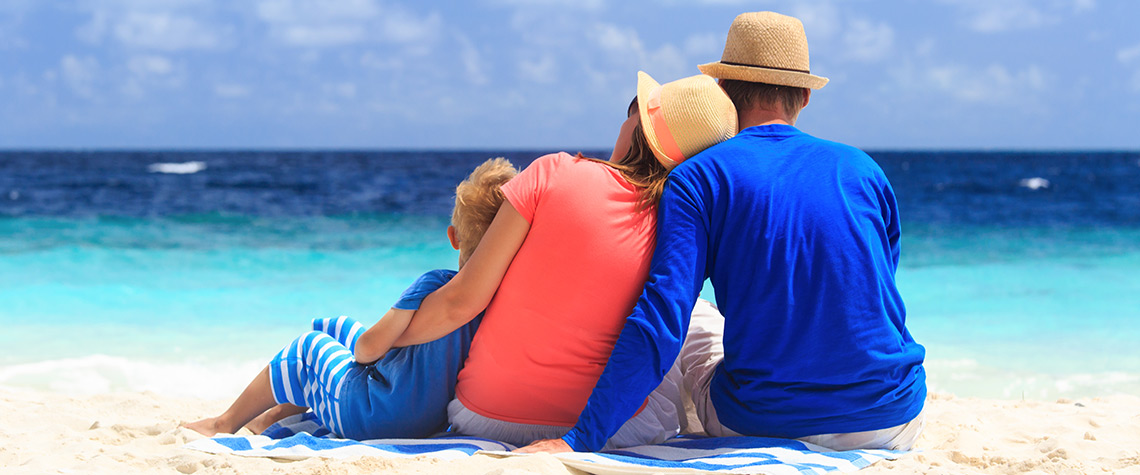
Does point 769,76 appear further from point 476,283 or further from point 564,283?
point 476,283

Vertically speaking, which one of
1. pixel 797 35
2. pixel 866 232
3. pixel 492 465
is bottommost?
pixel 492 465

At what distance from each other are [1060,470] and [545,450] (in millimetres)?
1465

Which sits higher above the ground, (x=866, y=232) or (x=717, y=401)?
(x=866, y=232)

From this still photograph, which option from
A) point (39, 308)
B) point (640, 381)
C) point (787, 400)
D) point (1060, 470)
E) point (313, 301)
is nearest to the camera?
point (640, 381)

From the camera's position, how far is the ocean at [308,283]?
4.64 m

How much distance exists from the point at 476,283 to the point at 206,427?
117cm

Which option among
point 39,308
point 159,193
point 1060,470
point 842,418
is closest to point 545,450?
point 842,418

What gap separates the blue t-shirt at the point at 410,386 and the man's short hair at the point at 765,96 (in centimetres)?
94

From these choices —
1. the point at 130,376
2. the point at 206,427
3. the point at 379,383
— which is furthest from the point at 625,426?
the point at 130,376

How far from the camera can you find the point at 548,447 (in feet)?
6.83

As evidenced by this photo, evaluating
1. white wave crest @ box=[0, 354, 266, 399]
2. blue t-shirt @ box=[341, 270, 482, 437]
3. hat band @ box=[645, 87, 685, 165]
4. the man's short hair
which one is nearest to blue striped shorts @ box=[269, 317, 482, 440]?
blue t-shirt @ box=[341, 270, 482, 437]

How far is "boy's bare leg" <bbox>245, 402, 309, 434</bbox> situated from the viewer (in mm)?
2619

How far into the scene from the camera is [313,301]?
6828 mm

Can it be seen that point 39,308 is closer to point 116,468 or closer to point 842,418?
point 116,468
